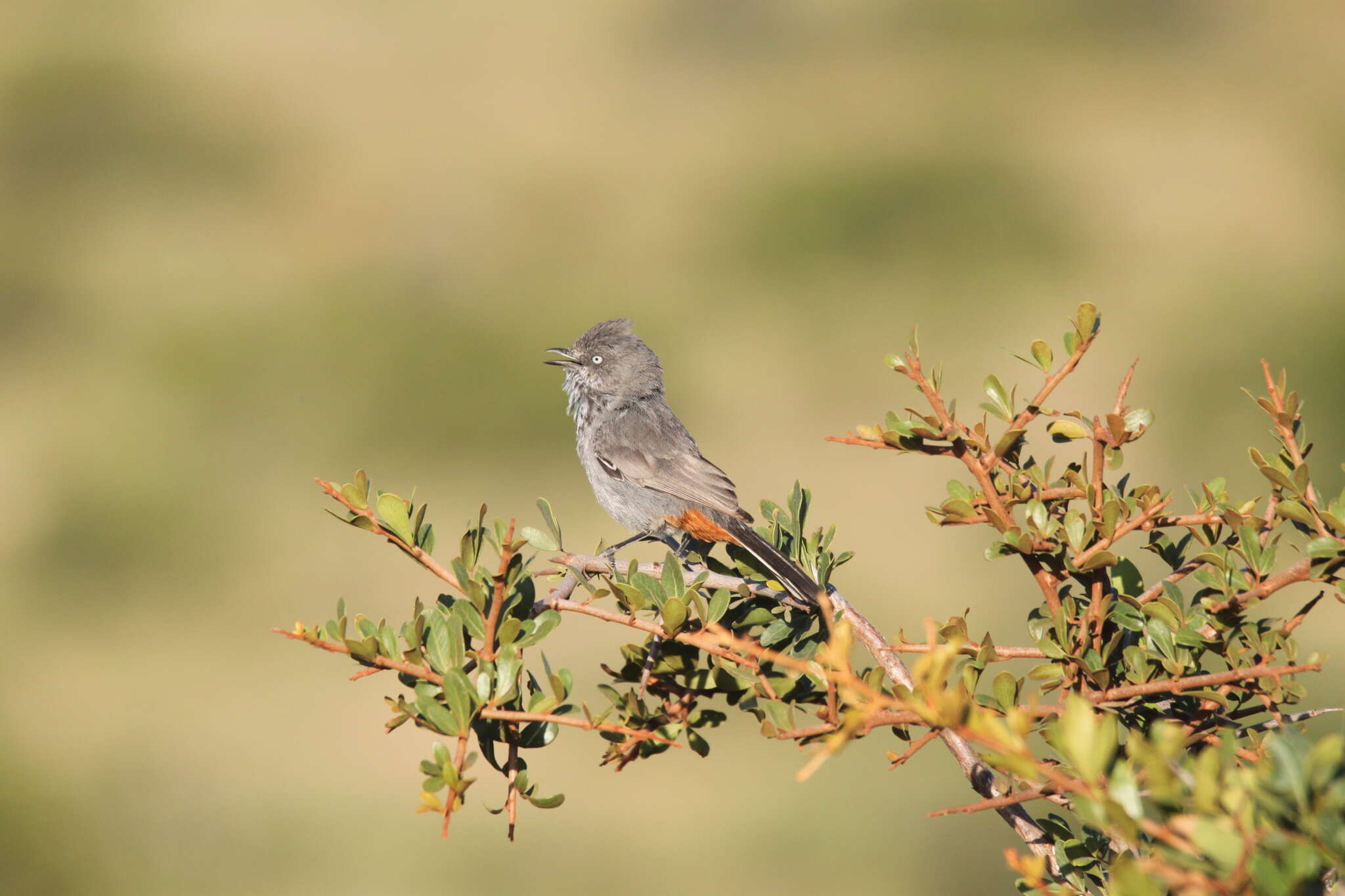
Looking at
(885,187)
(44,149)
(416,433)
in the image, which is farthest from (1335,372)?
(44,149)

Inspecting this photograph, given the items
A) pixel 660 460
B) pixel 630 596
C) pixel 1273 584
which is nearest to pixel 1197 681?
pixel 1273 584

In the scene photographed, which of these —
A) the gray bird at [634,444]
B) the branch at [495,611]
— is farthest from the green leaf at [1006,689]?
the gray bird at [634,444]

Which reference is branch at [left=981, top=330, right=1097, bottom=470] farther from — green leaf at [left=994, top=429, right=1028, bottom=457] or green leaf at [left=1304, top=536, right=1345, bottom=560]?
green leaf at [left=1304, top=536, right=1345, bottom=560]

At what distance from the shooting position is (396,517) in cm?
229

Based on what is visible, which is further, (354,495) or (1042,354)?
(1042,354)

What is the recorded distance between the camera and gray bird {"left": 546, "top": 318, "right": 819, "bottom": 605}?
491 cm

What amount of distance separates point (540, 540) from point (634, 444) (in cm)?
258

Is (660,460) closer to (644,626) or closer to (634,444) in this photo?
(634,444)

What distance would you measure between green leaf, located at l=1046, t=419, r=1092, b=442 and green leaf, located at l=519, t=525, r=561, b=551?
120 centimetres

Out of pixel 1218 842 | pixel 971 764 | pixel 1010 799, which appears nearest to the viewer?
pixel 1218 842

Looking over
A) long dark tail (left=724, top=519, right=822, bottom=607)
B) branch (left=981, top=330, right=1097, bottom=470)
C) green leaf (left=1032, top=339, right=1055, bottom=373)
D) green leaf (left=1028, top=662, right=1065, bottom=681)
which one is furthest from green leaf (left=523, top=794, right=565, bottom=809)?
green leaf (left=1032, top=339, right=1055, bottom=373)

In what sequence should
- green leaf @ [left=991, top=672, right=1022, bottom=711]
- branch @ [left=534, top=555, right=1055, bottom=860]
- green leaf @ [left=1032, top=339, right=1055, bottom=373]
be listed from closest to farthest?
1. branch @ [left=534, top=555, right=1055, bottom=860]
2. green leaf @ [left=991, top=672, right=1022, bottom=711]
3. green leaf @ [left=1032, top=339, right=1055, bottom=373]

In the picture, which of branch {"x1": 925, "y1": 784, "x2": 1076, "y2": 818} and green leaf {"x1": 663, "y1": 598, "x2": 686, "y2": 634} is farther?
green leaf {"x1": 663, "y1": 598, "x2": 686, "y2": 634}

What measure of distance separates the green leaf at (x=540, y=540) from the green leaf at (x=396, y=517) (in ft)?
0.97
